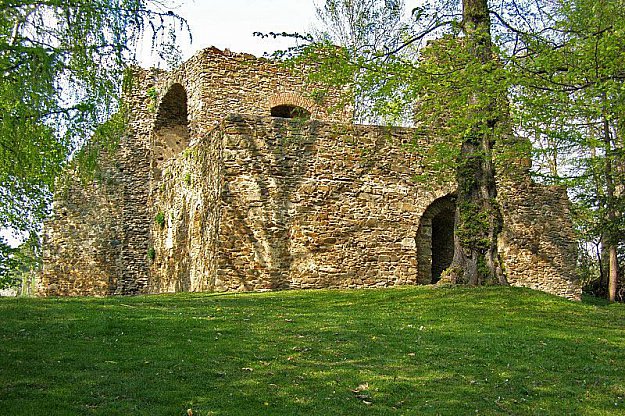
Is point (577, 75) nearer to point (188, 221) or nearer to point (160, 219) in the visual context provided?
point (188, 221)

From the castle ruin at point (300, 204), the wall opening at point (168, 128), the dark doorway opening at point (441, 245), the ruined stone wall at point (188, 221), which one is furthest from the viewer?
the wall opening at point (168, 128)

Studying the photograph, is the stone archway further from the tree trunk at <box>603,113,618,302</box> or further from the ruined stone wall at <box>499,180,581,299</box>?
the tree trunk at <box>603,113,618,302</box>

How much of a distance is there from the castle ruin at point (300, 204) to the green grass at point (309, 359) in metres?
3.72

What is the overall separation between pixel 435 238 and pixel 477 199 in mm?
5487

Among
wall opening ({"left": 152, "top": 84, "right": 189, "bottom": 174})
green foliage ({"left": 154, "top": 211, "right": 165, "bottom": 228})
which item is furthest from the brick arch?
green foliage ({"left": 154, "top": 211, "right": 165, "bottom": 228})

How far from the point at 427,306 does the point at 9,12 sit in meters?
8.50

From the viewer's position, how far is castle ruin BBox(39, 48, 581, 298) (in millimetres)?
16234

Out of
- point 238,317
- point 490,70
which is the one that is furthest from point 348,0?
point 238,317

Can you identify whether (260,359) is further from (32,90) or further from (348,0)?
(348,0)

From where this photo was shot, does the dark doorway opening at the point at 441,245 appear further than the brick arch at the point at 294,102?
No

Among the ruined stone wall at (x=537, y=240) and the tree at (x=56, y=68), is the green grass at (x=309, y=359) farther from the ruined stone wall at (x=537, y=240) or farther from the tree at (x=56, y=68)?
the ruined stone wall at (x=537, y=240)

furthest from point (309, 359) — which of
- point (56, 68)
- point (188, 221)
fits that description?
point (188, 221)

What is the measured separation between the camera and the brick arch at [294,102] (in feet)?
69.3

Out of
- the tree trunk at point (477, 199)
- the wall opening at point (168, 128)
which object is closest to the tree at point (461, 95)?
the tree trunk at point (477, 199)
